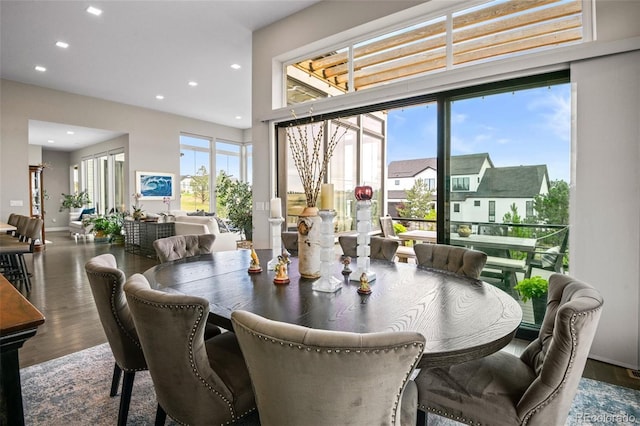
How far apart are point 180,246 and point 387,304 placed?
6.50ft

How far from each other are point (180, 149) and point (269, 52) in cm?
638

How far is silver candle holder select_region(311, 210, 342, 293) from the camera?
1.70 metres

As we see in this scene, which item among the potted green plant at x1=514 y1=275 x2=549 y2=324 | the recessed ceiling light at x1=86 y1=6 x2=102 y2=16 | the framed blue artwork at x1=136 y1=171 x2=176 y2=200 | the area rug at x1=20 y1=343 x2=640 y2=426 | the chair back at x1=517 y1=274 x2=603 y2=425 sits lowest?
the area rug at x1=20 y1=343 x2=640 y2=426

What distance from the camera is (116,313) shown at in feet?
5.26

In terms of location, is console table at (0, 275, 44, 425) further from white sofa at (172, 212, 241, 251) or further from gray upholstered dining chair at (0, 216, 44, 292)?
white sofa at (172, 212, 241, 251)

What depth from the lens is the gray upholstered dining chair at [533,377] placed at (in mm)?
1108

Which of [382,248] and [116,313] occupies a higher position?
[382,248]

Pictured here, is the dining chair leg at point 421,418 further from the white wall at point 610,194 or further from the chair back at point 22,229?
the chair back at point 22,229

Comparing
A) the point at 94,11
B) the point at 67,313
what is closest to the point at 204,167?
the point at 94,11

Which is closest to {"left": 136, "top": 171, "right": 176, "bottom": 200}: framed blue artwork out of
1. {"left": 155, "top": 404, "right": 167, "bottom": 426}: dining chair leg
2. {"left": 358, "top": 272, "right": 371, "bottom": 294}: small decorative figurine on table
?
{"left": 155, "top": 404, "right": 167, "bottom": 426}: dining chair leg

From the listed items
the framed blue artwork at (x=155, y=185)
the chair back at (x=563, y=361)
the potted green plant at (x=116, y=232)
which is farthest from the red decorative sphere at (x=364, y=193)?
the potted green plant at (x=116, y=232)

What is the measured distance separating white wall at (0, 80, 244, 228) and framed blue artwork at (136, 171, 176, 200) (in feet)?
0.54

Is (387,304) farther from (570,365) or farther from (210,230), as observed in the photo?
(210,230)

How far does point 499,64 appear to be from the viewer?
2.82 meters
